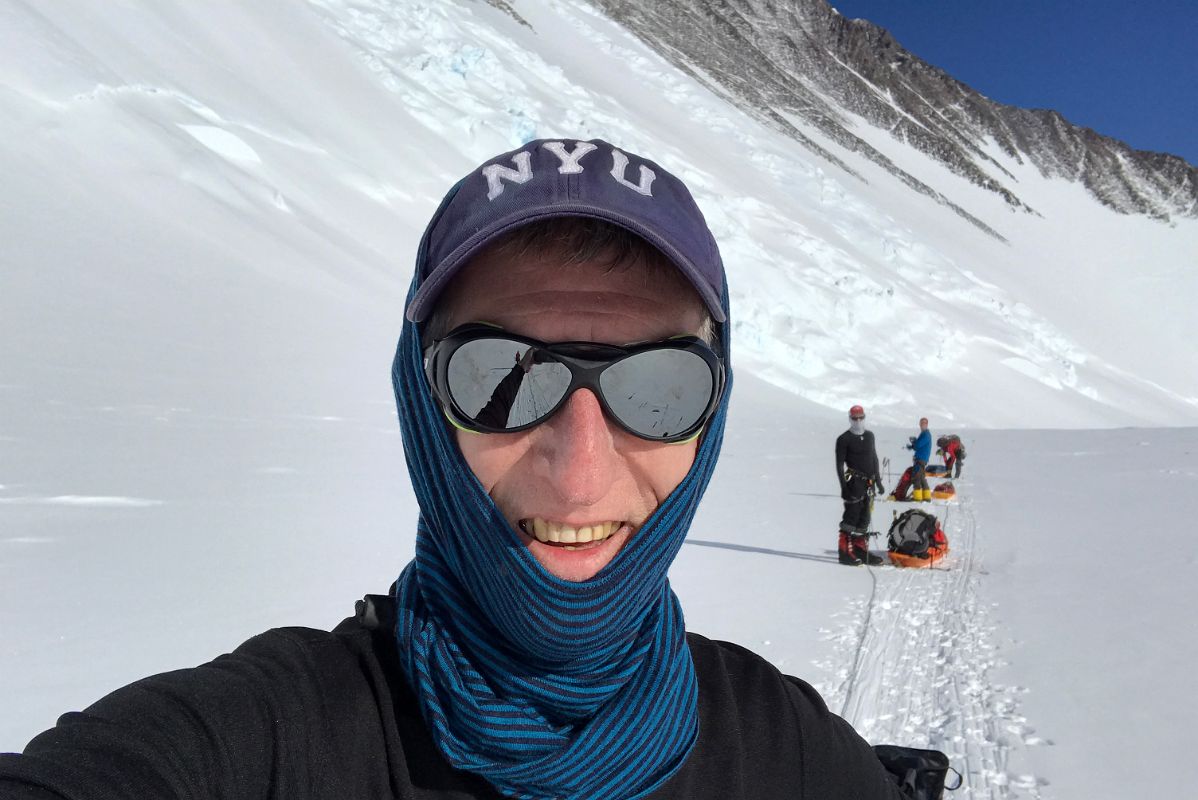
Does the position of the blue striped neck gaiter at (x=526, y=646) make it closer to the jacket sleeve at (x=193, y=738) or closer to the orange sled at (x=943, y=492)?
the jacket sleeve at (x=193, y=738)

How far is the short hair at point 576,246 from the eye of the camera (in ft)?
3.85

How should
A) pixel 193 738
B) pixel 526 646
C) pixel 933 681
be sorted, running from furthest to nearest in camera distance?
pixel 933 681 < pixel 526 646 < pixel 193 738

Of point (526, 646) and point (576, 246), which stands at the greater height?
point (576, 246)

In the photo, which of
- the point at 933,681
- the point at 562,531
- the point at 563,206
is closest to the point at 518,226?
the point at 563,206

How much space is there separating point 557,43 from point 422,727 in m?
44.3

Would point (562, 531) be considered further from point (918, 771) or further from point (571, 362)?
point (918, 771)

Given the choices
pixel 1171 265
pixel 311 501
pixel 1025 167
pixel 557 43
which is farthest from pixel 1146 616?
pixel 1025 167

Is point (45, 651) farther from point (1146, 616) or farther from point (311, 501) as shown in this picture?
point (1146, 616)

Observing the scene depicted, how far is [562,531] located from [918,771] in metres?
1.05

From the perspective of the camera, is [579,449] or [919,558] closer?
[579,449]

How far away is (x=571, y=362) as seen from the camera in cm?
120

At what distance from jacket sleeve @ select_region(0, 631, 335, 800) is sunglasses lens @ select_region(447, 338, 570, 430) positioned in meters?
0.46

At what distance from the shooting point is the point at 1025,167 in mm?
85250

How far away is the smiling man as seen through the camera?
1124 mm
